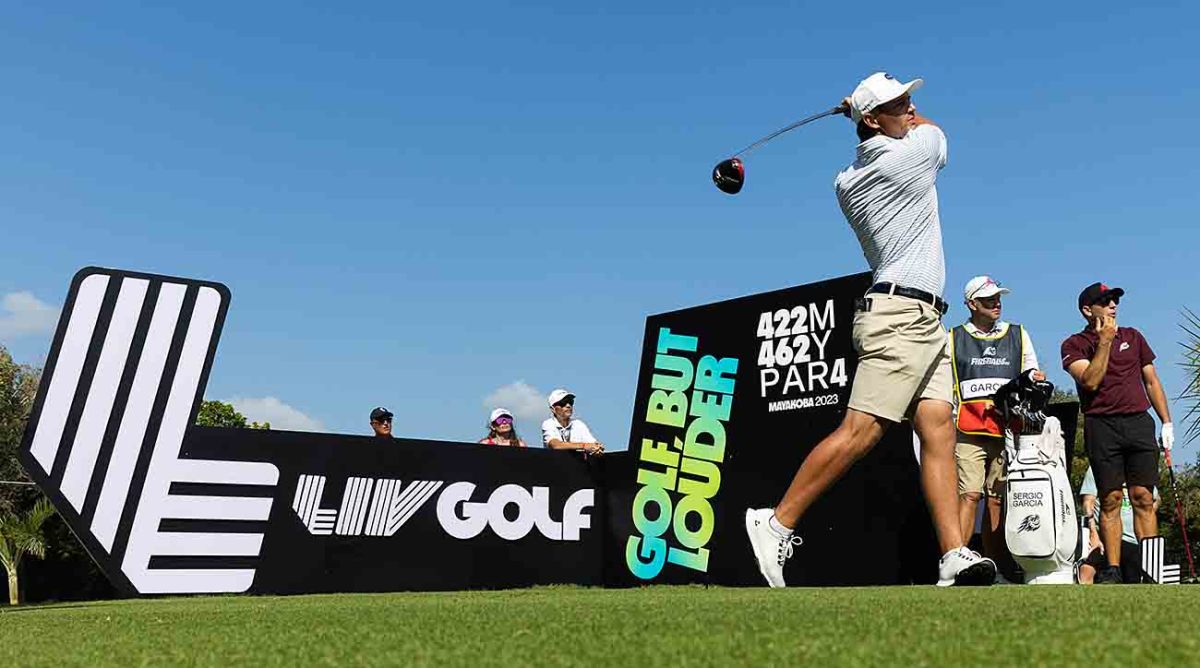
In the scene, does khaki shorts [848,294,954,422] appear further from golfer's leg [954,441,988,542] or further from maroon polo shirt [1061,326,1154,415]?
maroon polo shirt [1061,326,1154,415]

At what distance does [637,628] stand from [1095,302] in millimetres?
5224

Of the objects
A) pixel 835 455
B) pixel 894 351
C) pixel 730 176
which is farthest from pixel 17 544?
pixel 894 351

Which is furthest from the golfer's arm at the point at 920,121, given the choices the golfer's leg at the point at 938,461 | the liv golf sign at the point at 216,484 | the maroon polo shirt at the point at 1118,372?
the liv golf sign at the point at 216,484

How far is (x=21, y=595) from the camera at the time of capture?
2375cm

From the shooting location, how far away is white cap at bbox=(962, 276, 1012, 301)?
702 cm

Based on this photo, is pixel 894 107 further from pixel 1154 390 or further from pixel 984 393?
pixel 1154 390

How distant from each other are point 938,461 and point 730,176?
241 cm

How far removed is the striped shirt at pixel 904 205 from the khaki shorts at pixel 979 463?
1998 mm

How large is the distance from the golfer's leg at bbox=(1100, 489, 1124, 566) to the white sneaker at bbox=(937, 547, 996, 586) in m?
2.24

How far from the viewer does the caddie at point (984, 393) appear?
22.5 feet

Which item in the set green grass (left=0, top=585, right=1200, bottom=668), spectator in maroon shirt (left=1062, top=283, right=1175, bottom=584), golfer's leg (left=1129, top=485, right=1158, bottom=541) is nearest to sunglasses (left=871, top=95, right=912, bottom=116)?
green grass (left=0, top=585, right=1200, bottom=668)

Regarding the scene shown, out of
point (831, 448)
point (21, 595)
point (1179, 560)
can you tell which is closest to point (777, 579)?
point (831, 448)

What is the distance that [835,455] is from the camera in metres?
4.97

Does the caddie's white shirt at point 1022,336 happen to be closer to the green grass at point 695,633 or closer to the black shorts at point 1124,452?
the black shorts at point 1124,452
